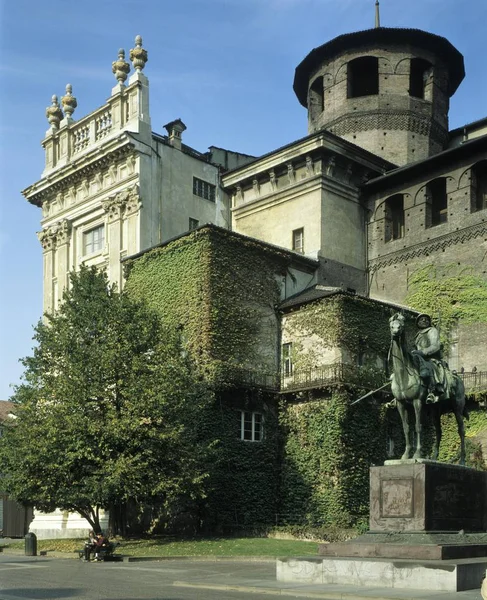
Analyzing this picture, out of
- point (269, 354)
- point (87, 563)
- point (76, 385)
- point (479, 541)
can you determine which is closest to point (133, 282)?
point (269, 354)

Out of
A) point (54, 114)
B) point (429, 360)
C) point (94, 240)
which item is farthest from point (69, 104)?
point (429, 360)

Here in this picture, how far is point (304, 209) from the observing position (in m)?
49.0

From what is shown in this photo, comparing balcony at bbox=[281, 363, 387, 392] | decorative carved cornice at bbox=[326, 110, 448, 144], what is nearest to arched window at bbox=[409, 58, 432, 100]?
decorative carved cornice at bbox=[326, 110, 448, 144]

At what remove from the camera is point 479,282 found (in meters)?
43.4

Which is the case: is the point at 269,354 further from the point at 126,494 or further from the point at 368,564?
the point at 368,564

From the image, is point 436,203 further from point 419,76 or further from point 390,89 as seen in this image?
point 419,76

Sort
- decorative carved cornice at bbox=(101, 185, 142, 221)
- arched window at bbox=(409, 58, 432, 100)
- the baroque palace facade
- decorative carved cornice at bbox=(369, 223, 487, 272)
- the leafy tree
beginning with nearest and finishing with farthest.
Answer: the leafy tree → the baroque palace facade → decorative carved cornice at bbox=(369, 223, 487, 272) → decorative carved cornice at bbox=(101, 185, 142, 221) → arched window at bbox=(409, 58, 432, 100)

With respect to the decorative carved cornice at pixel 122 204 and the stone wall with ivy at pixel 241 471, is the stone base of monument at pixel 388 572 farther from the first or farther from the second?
the decorative carved cornice at pixel 122 204

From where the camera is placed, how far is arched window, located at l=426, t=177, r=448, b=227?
154 ft

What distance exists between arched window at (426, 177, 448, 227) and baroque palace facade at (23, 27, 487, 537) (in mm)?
90

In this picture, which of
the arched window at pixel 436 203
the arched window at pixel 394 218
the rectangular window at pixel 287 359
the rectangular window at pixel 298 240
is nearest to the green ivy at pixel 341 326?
the rectangular window at pixel 287 359

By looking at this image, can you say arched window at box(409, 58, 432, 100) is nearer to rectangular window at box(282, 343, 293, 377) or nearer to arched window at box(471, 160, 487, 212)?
arched window at box(471, 160, 487, 212)

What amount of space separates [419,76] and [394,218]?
36.5ft

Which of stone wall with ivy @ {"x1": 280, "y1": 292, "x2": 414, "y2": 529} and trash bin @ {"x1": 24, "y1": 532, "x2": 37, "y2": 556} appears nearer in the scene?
trash bin @ {"x1": 24, "y1": 532, "x2": 37, "y2": 556}
